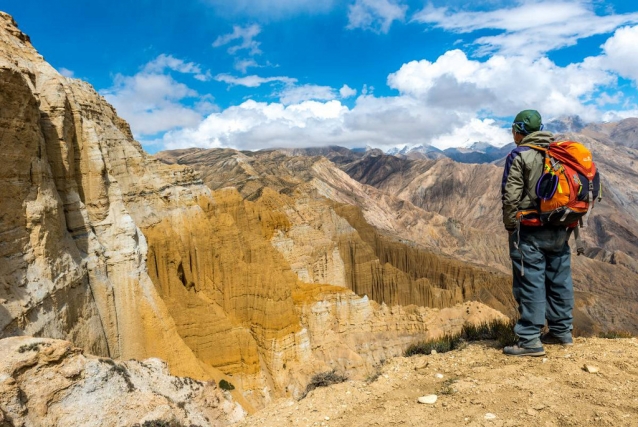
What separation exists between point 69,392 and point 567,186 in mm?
6713

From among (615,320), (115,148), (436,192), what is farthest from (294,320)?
(436,192)

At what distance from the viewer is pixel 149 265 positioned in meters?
17.5

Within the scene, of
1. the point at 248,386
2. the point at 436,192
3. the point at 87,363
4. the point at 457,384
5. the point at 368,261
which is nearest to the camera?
the point at 457,384

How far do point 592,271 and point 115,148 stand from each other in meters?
90.3

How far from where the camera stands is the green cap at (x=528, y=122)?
4.93 m

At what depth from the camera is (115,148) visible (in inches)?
642

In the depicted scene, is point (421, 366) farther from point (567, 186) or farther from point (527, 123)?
point (527, 123)

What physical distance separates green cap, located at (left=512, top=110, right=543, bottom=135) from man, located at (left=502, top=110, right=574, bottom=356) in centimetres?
3

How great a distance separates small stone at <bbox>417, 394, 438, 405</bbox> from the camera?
390 cm

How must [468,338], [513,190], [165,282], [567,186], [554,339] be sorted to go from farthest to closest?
1. [165,282]
2. [468,338]
3. [554,339]
4. [513,190]
5. [567,186]

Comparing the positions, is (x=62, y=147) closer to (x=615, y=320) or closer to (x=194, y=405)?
(x=194, y=405)

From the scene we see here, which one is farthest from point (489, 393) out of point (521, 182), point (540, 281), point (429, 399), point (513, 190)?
point (521, 182)

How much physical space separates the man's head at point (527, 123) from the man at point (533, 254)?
0.03 metres

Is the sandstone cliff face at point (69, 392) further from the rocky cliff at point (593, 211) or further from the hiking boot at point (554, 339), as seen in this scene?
the rocky cliff at point (593, 211)
